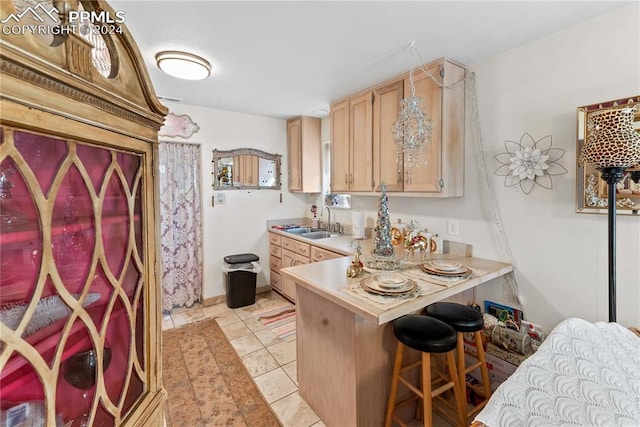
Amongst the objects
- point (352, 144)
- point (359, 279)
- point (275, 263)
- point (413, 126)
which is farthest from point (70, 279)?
point (275, 263)

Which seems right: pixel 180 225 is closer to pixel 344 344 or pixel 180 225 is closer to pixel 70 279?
pixel 344 344

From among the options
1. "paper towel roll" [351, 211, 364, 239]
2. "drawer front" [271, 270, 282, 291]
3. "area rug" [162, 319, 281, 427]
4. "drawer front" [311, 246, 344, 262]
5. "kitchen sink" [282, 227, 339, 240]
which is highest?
"paper towel roll" [351, 211, 364, 239]

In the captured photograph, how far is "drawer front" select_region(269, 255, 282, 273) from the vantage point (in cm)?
384

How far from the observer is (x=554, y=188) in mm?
1848

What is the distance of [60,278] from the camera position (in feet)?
1.58

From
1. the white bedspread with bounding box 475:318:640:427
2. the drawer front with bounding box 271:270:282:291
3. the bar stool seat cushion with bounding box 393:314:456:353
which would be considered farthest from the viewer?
the drawer front with bounding box 271:270:282:291

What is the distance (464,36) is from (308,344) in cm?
225

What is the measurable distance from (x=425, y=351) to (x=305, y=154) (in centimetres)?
293

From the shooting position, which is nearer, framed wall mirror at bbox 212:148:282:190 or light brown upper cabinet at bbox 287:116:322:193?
framed wall mirror at bbox 212:148:282:190

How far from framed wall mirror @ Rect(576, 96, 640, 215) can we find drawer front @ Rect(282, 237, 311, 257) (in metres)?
2.32

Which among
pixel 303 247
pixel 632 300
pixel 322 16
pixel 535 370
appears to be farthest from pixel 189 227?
pixel 632 300

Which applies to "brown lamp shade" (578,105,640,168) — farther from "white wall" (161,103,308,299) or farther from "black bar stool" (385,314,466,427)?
"white wall" (161,103,308,299)

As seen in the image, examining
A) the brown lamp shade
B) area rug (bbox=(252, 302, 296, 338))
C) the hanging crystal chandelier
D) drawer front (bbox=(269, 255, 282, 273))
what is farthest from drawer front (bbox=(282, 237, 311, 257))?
the brown lamp shade

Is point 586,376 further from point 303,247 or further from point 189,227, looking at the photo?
point 189,227
